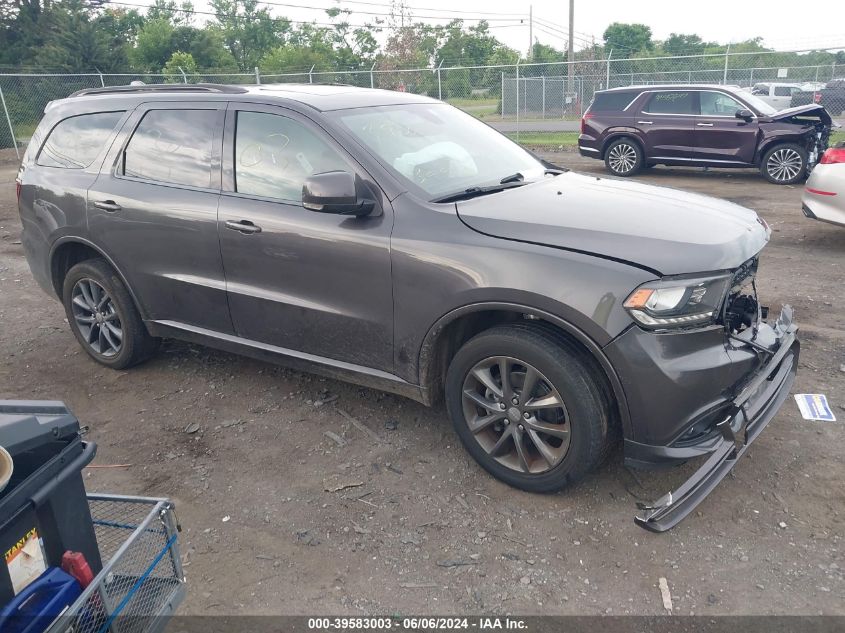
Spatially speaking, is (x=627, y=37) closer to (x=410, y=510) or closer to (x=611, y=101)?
(x=611, y=101)

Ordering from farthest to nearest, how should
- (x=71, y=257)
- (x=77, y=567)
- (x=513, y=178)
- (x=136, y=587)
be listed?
(x=71, y=257) → (x=513, y=178) → (x=136, y=587) → (x=77, y=567)

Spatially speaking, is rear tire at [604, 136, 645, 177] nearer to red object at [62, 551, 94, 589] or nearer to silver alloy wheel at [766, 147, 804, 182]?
silver alloy wheel at [766, 147, 804, 182]

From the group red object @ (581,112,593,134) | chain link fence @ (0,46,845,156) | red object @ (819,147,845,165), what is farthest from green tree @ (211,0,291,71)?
red object @ (819,147,845,165)

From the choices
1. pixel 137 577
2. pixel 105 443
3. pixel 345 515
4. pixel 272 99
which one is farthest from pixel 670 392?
pixel 105 443

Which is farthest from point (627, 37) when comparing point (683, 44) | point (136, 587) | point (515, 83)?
point (136, 587)

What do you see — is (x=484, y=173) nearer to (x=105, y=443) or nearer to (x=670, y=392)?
(x=670, y=392)

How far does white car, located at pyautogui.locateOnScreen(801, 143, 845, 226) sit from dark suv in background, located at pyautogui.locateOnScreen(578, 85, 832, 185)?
15.8 ft

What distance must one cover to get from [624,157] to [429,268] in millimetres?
10742

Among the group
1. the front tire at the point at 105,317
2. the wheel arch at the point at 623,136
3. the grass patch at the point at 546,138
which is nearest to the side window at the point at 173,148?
the front tire at the point at 105,317

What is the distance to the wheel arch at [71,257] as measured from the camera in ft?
14.5

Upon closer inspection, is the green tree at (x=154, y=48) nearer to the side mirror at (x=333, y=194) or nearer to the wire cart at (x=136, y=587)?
the side mirror at (x=333, y=194)

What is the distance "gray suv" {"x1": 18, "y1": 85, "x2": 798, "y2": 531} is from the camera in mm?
2803

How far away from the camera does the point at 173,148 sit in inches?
162

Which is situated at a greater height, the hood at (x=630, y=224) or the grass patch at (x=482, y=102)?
the grass patch at (x=482, y=102)
